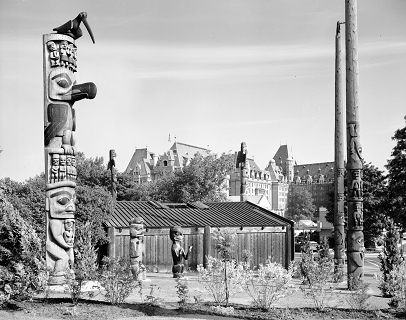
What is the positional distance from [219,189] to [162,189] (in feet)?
22.5

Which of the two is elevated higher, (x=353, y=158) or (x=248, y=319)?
(x=353, y=158)

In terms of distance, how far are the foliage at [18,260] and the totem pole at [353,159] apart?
27.8 feet

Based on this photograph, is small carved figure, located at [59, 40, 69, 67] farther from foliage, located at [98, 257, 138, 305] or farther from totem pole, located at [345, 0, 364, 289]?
totem pole, located at [345, 0, 364, 289]

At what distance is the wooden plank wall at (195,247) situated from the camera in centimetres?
2140

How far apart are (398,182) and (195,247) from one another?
13742 mm

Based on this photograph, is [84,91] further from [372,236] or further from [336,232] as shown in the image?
[372,236]

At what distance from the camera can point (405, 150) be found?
96.1 feet

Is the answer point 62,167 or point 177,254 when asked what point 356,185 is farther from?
point 62,167

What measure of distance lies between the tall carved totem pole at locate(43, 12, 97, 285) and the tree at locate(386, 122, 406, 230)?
70.8 ft

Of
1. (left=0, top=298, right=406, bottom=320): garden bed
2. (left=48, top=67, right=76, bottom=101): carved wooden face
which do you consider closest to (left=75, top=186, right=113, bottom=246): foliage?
(left=48, top=67, right=76, bottom=101): carved wooden face

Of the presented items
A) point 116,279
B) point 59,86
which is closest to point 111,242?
point 59,86

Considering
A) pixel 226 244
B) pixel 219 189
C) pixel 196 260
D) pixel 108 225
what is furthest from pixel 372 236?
pixel 226 244

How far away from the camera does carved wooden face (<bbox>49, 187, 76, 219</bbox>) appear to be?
11695 millimetres

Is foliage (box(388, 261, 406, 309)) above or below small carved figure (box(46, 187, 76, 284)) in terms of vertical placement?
below
